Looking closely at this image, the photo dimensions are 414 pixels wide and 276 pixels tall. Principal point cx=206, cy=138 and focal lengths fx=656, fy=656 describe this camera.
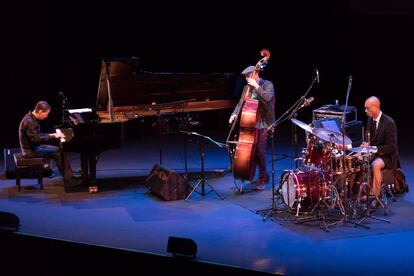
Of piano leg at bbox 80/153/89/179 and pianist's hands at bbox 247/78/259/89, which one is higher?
pianist's hands at bbox 247/78/259/89

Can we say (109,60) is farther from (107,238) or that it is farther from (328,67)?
(328,67)

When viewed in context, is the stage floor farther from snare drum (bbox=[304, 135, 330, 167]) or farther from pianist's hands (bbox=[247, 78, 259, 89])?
pianist's hands (bbox=[247, 78, 259, 89])

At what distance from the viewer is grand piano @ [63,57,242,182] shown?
9.29 meters

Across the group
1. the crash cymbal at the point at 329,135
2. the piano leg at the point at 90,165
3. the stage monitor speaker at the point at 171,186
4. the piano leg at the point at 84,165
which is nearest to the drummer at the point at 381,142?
the crash cymbal at the point at 329,135

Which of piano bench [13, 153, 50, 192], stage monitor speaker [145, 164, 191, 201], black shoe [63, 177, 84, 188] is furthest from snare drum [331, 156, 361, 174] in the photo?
piano bench [13, 153, 50, 192]

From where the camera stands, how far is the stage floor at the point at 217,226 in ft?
21.0

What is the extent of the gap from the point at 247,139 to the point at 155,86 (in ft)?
7.41

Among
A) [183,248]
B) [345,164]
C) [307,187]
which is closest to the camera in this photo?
[183,248]

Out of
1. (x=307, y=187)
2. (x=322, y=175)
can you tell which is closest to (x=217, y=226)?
(x=307, y=187)

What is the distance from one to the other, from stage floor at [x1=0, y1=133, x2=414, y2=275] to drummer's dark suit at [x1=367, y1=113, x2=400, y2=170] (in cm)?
57

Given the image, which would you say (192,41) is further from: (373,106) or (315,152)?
(315,152)

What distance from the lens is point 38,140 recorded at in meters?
9.61

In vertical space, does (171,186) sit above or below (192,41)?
below

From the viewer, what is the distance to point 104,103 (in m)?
9.97
